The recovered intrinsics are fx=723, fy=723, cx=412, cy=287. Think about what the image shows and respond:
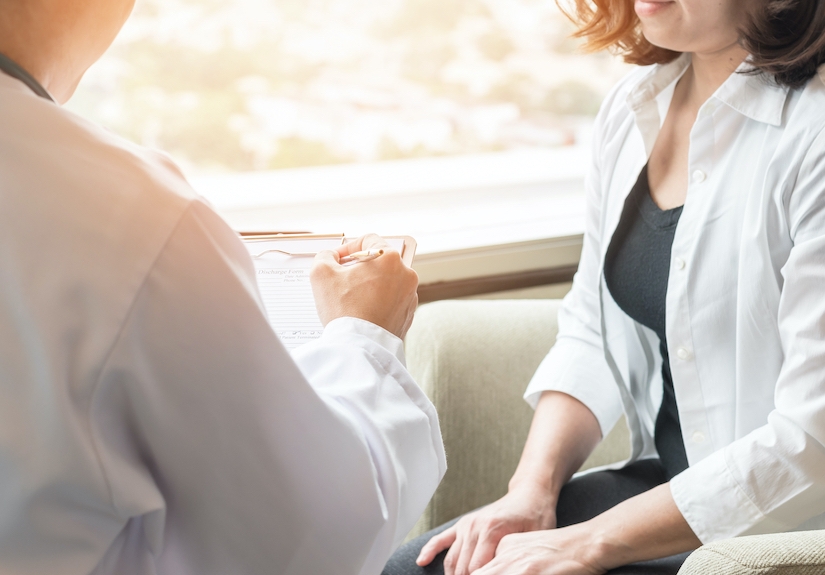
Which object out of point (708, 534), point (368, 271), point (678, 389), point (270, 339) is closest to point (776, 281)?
point (678, 389)

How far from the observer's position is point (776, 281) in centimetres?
83

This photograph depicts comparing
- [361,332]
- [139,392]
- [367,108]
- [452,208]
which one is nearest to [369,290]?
[361,332]

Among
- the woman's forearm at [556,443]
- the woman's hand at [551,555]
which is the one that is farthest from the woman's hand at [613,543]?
the woman's forearm at [556,443]

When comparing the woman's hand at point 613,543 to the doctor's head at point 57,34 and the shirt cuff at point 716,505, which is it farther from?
the doctor's head at point 57,34

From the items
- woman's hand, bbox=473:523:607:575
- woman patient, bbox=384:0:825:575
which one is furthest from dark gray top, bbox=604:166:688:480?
woman's hand, bbox=473:523:607:575

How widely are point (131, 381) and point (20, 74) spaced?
221 mm

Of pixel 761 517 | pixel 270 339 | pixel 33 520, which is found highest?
pixel 270 339

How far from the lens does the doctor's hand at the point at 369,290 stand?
0.67 m

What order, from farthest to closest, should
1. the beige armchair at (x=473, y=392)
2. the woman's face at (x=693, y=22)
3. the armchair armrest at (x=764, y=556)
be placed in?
the beige armchair at (x=473, y=392)
the woman's face at (x=693, y=22)
the armchair armrest at (x=764, y=556)

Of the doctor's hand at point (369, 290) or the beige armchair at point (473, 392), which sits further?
the beige armchair at point (473, 392)

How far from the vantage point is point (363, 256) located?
705mm

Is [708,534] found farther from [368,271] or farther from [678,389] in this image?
[368,271]

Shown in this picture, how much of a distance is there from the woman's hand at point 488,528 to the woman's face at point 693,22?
617 mm

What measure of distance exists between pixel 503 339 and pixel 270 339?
2.73ft
